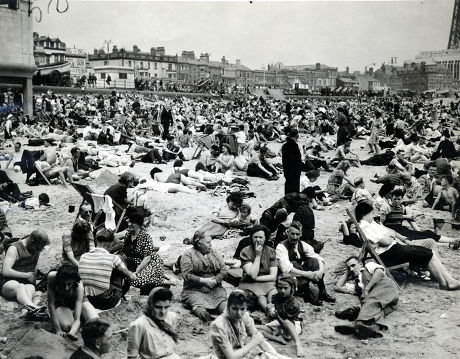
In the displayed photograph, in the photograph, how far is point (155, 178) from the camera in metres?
12.1

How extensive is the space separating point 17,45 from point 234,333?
24295 millimetres

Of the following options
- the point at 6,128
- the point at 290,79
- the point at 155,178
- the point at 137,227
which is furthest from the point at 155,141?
the point at 290,79

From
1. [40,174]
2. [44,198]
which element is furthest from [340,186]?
[40,174]

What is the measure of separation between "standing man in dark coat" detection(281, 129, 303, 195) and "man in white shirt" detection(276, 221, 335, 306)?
2.91 meters

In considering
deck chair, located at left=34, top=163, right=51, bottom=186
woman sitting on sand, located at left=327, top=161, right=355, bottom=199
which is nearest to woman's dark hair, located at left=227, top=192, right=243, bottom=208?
woman sitting on sand, located at left=327, top=161, right=355, bottom=199

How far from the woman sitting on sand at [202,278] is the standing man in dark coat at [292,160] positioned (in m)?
3.55

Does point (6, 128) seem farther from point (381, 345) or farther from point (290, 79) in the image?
point (290, 79)

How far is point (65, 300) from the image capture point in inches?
183

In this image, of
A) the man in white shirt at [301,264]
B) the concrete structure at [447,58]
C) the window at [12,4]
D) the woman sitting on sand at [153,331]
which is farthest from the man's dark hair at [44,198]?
the concrete structure at [447,58]

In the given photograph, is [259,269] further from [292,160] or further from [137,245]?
[292,160]

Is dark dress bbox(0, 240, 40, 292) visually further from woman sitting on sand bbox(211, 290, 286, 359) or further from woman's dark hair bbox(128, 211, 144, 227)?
woman sitting on sand bbox(211, 290, 286, 359)

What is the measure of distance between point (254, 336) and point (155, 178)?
8.33 metres

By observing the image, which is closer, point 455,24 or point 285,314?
point 285,314

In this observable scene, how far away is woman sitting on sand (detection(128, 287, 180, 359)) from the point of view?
3.87m
